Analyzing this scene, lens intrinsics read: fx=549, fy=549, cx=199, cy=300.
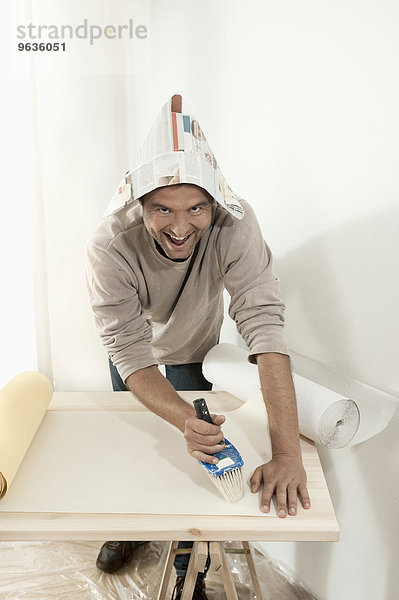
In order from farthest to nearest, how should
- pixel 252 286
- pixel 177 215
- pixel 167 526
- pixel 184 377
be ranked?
pixel 184 377
pixel 252 286
pixel 177 215
pixel 167 526

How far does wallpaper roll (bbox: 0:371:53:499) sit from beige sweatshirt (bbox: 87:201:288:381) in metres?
0.18

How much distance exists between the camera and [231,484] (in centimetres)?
87

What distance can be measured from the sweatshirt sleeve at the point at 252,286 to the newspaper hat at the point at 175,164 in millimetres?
85

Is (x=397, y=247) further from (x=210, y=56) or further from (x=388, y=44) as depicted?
(x=210, y=56)

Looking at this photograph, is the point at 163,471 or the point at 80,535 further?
the point at 163,471

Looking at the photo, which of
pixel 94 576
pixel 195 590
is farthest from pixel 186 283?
pixel 94 576

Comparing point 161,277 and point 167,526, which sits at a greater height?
point 161,277

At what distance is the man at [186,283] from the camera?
0.94 meters

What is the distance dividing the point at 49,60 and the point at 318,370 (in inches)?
48.7

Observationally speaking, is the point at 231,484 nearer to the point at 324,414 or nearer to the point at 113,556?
the point at 324,414

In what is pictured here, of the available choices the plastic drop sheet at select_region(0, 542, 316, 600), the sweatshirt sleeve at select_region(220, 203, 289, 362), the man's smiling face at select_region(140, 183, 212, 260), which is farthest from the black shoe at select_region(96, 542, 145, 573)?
the man's smiling face at select_region(140, 183, 212, 260)

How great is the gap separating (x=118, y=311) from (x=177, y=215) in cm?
27

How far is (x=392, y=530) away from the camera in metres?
1.23

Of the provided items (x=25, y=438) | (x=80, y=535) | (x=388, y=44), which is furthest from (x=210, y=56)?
(x=80, y=535)
